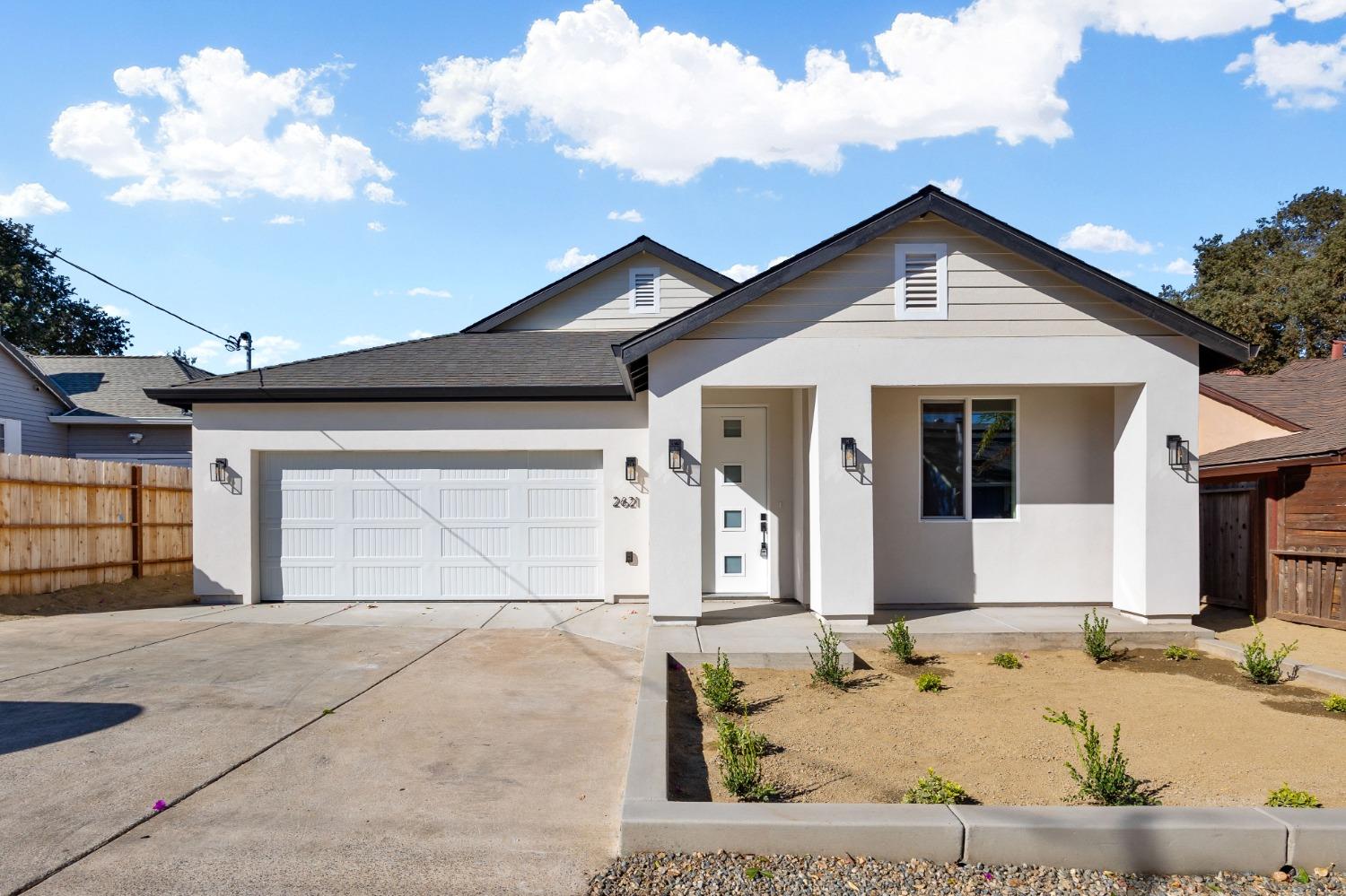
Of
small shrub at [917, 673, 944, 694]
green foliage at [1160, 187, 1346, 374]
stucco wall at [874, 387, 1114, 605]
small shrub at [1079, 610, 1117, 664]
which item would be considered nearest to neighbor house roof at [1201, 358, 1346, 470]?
stucco wall at [874, 387, 1114, 605]

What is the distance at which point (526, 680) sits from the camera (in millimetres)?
7016

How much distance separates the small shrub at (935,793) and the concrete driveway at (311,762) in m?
1.56

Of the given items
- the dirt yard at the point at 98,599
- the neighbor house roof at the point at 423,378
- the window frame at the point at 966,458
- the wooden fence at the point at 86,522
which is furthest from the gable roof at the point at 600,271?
the dirt yard at the point at 98,599

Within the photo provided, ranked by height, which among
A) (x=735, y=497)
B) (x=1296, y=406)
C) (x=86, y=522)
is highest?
(x=1296, y=406)

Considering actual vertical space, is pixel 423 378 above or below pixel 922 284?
below

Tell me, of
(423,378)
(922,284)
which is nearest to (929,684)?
(922,284)

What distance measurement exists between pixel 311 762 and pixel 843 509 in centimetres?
581

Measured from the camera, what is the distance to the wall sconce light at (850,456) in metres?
8.85

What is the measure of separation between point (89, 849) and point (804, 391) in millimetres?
7824

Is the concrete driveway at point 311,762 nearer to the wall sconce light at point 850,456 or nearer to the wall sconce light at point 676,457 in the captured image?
the wall sconce light at point 676,457

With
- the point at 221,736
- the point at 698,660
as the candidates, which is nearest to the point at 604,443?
the point at 698,660

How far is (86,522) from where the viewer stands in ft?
40.8

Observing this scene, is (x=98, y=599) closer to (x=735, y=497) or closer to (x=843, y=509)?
(x=735, y=497)

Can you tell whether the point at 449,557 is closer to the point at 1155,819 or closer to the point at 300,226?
the point at 300,226
